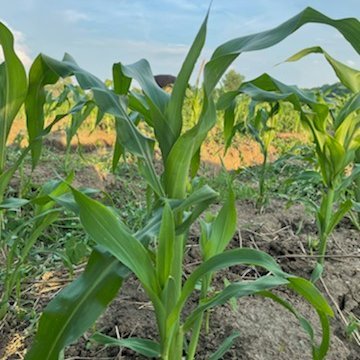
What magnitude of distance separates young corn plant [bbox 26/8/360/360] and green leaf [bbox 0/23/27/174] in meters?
0.09

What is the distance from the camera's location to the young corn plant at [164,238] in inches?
27.9

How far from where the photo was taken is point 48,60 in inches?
39.3

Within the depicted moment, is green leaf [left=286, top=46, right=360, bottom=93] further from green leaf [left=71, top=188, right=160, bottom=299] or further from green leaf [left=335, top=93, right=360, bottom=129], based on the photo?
green leaf [left=71, top=188, right=160, bottom=299]

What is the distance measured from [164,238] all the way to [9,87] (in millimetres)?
627

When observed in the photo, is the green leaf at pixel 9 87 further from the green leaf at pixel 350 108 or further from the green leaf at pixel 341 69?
the green leaf at pixel 350 108

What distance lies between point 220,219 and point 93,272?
0.31 meters

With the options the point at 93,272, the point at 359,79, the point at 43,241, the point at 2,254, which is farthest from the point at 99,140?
the point at 93,272

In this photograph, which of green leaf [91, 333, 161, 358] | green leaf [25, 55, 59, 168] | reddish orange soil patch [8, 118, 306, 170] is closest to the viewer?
green leaf [91, 333, 161, 358]

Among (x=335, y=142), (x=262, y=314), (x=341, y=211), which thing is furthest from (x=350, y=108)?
(x=262, y=314)

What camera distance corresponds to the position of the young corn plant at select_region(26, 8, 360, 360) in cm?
71

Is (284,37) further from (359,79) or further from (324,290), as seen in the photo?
(324,290)

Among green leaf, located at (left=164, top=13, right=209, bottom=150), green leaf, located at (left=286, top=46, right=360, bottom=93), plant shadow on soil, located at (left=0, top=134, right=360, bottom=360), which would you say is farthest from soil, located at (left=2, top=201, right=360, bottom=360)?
green leaf, located at (left=286, top=46, right=360, bottom=93)

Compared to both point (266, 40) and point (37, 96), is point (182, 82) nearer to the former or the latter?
point (266, 40)

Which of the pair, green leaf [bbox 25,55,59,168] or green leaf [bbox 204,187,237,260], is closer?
green leaf [bbox 204,187,237,260]
